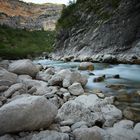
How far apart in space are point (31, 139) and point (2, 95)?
10.5ft

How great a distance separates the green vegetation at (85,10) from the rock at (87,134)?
23140 millimetres

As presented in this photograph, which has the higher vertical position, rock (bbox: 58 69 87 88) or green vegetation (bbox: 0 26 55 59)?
rock (bbox: 58 69 87 88)

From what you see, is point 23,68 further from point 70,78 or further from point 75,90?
point 75,90

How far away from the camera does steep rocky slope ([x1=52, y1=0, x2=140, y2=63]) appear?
23.4 metres

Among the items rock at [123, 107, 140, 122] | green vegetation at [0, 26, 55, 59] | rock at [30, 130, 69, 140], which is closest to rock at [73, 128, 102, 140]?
rock at [30, 130, 69, 140]

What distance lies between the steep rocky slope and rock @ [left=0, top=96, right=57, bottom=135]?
638 inches

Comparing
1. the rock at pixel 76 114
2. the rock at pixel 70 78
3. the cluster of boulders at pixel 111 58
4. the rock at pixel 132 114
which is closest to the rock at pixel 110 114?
the rock at pixel 132 114

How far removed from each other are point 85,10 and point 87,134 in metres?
30.3

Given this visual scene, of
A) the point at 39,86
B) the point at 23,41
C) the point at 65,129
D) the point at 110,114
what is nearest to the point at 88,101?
the point at 110,114

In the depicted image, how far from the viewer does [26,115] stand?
5152 millimetres

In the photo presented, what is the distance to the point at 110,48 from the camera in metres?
24.8

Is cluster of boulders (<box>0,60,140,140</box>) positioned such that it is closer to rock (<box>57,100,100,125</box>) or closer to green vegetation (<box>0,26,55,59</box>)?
rock (<box>57,100,100,125</box>)

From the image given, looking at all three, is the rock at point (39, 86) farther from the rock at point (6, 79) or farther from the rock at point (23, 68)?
the rock at point (23, 68)

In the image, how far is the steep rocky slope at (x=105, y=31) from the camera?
2341 centimetres
